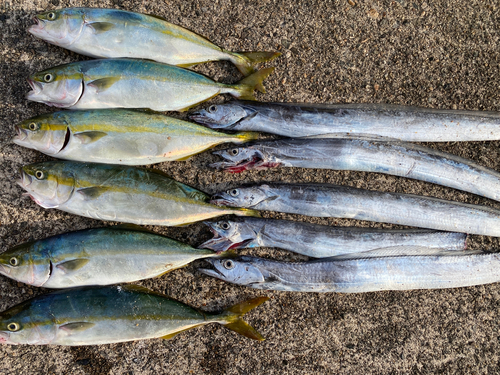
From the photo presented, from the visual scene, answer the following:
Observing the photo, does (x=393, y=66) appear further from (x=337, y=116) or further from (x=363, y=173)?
(x=363, y=173)

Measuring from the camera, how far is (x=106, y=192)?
3246 mm

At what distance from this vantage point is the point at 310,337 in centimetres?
Answer: 361

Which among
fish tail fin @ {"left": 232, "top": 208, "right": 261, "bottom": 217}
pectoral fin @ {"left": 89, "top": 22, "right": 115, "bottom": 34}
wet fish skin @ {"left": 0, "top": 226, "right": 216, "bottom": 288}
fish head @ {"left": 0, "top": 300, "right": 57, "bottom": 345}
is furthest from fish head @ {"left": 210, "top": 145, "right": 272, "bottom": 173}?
fish head @ {"left": 0, "top": 300, "right": 57, "bottom": 345}

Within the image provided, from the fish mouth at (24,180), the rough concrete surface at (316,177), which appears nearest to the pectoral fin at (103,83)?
the rough concrete surface at (316,177)

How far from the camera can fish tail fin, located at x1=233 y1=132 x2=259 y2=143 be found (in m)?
3.52

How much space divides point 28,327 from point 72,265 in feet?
2.06

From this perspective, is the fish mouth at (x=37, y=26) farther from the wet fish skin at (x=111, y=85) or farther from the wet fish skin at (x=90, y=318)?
the wet fish skin at (x=90, y=318)

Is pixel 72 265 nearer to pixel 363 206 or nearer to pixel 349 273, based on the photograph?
pixel 349 273

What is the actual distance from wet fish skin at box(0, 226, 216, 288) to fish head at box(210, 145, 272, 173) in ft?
3.23

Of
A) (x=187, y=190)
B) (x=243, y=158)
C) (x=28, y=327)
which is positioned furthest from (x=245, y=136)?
(x=28, y=327)

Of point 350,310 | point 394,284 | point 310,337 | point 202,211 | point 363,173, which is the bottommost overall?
point 310,337

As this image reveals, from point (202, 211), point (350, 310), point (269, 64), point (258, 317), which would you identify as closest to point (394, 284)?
point (350, 310)

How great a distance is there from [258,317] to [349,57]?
2.90 metres

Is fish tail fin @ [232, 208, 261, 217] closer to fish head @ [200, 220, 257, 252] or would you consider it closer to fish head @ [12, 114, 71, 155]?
fish head @ [200, 220, 257, 252]
